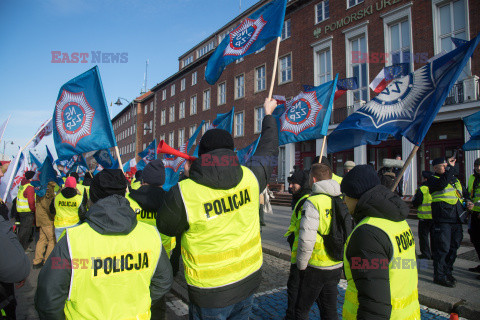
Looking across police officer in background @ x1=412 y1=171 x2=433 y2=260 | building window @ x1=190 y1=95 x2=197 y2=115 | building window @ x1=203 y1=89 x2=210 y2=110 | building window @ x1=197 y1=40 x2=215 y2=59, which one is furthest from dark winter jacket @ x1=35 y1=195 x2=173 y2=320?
building window @ x1=197 y1=40 x2=215 y2=59

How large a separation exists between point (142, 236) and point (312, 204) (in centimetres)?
173

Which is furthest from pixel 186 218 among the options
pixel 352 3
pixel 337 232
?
pixel 352 3

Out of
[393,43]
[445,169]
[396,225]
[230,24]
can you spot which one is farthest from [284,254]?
[230,24]

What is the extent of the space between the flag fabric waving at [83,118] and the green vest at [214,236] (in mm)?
2635

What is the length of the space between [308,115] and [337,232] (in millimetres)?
2870

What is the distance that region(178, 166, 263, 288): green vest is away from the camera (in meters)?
1.99

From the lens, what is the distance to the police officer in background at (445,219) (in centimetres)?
467

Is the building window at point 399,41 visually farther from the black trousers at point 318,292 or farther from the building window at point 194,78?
the building window at point 194,78

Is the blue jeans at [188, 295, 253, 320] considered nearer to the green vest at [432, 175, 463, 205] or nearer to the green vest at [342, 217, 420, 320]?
the green vest at [342, 217, 420, 320]

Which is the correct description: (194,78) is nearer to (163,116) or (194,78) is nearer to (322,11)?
(163,116)

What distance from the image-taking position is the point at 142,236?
1888 millimetres

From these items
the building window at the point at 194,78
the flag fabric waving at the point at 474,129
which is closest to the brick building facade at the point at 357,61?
the building window at the point at 194,78

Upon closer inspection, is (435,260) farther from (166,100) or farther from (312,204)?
(166,100)

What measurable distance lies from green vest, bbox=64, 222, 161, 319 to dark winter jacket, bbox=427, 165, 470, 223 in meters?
4.71
